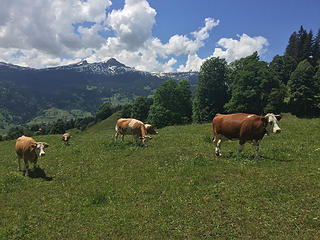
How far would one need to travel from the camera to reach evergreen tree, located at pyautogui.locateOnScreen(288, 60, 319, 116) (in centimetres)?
5200

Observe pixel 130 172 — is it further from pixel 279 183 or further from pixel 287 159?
pixel 287 159

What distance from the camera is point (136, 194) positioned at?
10.0 metres

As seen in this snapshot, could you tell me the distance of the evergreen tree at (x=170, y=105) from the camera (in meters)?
58.0

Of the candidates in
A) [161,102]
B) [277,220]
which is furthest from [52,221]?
[161,102]

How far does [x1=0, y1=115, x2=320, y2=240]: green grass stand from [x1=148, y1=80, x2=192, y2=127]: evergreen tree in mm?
42637

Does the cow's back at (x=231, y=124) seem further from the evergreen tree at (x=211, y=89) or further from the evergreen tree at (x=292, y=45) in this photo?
the evergreen tree at (x=292, y=45)

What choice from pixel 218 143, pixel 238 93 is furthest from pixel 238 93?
pixel 218 143

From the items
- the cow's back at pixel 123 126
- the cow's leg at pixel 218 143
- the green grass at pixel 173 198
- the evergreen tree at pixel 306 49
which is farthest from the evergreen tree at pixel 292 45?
the cow's back at pixel 123 126

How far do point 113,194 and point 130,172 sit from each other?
9.66ft

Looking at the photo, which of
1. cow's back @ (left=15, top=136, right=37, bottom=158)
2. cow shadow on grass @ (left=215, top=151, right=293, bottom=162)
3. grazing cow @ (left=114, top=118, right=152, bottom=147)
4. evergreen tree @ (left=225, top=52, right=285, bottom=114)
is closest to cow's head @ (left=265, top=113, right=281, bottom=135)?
cow shadow on grass @ (left=215, top=151, right=293, bottom=162)

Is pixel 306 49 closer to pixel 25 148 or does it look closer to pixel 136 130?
pixel 136 130

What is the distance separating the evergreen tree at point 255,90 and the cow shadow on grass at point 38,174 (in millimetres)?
44959

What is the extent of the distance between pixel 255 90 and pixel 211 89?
12300mm

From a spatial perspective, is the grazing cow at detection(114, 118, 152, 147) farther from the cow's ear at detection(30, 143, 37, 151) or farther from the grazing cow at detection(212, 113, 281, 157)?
the cow's ear at detection(30, 143, 37, 151)
